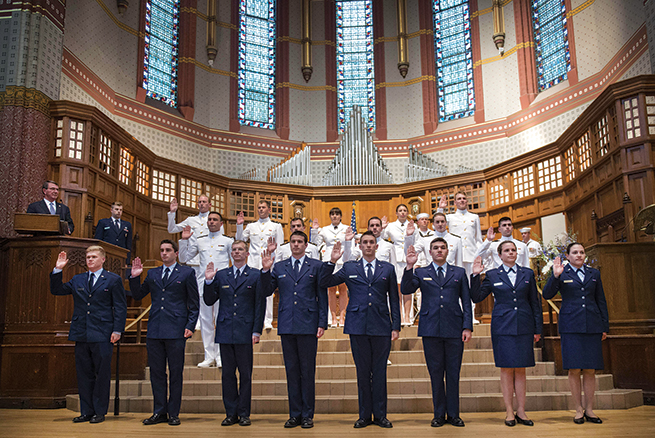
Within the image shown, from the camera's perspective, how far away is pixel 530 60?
1462 cm

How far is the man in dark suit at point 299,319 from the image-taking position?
4922mm

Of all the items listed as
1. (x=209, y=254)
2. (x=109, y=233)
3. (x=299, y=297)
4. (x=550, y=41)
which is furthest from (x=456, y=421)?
(x=550, y=41)

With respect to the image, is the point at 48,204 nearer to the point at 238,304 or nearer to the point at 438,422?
the point at 238,304

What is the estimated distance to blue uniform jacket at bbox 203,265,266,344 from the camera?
5098 millimetres

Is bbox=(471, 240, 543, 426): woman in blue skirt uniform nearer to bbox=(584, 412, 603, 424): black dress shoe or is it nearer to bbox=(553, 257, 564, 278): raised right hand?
bbox=(553, 257, 564, 278): raised right hand

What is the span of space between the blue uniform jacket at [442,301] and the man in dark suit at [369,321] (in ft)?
0.66

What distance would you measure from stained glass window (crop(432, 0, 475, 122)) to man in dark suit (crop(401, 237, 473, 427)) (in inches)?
439

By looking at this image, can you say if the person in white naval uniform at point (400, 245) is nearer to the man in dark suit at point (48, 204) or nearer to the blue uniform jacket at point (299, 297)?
the blue uniform jacket at point (299, 297)

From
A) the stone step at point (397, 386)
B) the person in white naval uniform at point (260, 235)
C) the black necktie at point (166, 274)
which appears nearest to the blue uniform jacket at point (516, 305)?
the stone step at point (397, 386)

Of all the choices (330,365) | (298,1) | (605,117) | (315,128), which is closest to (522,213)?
(605,117)

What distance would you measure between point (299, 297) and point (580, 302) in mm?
2317

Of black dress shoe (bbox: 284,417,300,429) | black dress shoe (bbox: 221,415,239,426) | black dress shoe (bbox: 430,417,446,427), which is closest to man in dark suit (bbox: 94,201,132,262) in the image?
black dress shoe (bbox: 221,415,239,426)

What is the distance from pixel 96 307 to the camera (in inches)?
212

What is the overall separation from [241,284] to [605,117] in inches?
296
